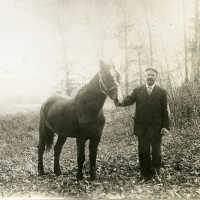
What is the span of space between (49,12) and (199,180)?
21849 millimetres

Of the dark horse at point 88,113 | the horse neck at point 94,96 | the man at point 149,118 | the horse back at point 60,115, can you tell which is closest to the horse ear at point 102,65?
the dark horse at point 88,113

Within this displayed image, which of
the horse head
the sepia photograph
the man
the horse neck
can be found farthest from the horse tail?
the horse head

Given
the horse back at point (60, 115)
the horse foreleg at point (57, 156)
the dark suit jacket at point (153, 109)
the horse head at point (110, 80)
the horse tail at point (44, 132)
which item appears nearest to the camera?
the horse head at point (110, 80)

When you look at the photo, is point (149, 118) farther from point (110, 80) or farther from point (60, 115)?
point (60, 115)

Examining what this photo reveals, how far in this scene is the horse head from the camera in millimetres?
6875

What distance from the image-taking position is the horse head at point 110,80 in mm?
6875

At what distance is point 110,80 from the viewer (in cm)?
693

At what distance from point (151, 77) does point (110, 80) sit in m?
0.92

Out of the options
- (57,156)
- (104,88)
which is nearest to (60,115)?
(57,156)

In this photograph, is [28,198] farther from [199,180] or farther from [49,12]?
[49,12]

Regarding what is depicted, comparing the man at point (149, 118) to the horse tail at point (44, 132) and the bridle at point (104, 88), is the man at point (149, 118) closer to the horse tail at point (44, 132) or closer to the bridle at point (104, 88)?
the bridle at point (104, 88)

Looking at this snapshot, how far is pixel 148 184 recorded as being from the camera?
287 inches

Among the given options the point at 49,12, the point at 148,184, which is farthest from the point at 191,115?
the point at 49,12

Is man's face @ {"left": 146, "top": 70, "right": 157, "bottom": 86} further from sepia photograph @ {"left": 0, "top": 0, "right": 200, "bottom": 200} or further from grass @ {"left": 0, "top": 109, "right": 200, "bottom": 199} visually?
grass @ {"left": 0, "top": 109, "right": 200, "bottom": 199}
